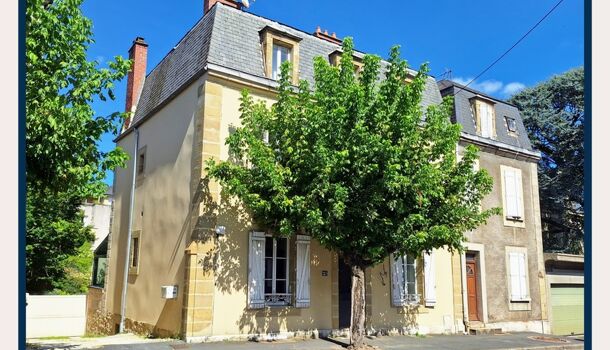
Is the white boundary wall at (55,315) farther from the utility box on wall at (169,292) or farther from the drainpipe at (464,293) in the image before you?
the drainpipe at (464,293)

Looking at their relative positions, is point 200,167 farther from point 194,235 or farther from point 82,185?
point 82,185

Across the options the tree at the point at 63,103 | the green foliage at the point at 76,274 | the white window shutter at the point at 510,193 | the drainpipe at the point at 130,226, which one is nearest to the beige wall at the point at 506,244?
the white window shutter at the point at 510,193

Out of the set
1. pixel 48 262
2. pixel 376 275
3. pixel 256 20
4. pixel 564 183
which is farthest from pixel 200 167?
pixel 564 183

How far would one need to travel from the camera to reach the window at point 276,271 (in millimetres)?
11876

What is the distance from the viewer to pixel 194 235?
11.1 meters

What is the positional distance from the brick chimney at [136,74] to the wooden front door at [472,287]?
1150 cm

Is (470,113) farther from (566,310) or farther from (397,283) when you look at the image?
(566,310)

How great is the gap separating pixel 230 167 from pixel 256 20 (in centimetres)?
490

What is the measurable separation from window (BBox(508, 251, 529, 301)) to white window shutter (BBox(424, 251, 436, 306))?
3.53m

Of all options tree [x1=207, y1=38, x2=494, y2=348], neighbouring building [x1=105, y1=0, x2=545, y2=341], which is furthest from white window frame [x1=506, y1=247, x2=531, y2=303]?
tree [x1=207, y1=38, x2=494, y2=348]

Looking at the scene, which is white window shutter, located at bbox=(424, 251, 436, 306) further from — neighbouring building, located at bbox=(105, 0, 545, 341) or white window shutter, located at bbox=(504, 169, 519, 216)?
white window shutter, located at bbox=(504, 169, 519, 216)

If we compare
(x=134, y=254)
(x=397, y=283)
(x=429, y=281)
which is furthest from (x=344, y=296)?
(x=134, y=254)

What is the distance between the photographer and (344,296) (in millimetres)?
13250

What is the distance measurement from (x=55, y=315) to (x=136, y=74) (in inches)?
319
